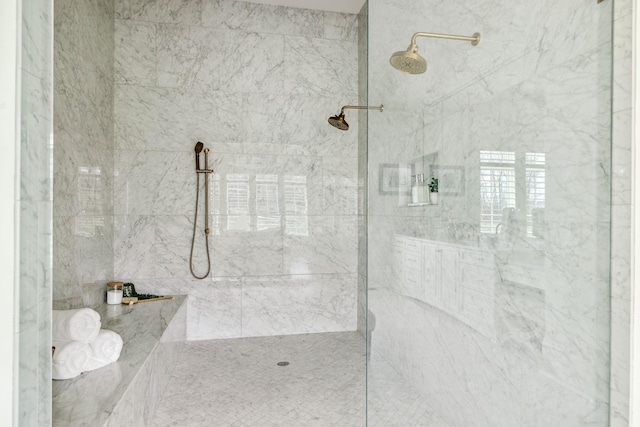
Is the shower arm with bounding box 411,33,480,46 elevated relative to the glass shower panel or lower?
Answer: elevated

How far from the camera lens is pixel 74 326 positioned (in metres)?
1.80

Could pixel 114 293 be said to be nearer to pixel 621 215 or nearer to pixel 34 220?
pixel 34 220

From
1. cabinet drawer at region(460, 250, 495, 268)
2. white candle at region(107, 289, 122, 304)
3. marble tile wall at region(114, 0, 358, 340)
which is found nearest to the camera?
cabinet drawer at region(460, 250, 495, 268)

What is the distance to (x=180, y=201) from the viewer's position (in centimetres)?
344

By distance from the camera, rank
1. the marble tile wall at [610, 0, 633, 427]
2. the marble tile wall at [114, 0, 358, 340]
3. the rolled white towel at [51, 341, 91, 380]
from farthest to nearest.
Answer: the marble tile wall at [114, 0, 358, 340], the rolled white towel at [51, 341, 91, 380], the marble tile wall at [610, 0, 633, 427]

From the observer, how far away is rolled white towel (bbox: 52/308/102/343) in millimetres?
1796

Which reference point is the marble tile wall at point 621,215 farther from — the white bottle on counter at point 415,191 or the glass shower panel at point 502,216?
the white bottle on counter at point 415,191

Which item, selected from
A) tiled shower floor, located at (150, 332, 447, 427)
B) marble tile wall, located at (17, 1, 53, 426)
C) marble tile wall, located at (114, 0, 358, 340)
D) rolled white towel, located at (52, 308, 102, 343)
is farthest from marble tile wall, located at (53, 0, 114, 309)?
marble tile wall, located at (17, 1, 53, 426)

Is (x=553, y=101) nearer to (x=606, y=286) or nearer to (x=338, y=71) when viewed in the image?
(x=606, y=286)

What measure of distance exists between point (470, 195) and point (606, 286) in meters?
0.43

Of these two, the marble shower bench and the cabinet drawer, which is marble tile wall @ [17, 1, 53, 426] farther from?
Answer: the cabinet drawer

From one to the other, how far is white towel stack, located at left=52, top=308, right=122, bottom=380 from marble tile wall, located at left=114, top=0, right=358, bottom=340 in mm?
1536

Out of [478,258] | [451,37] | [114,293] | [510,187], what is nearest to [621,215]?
[510,187]

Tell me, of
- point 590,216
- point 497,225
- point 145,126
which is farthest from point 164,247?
point 590,216
